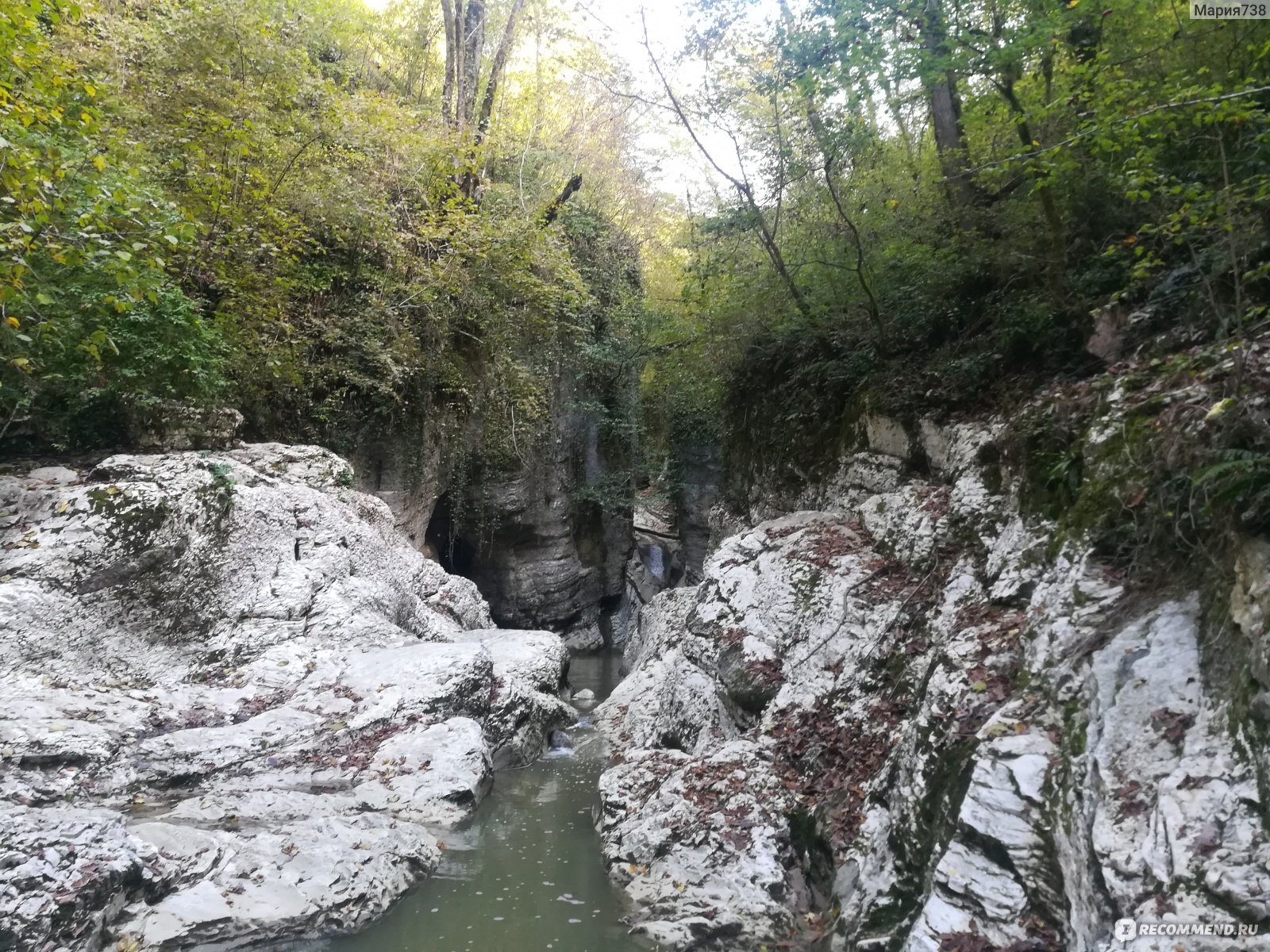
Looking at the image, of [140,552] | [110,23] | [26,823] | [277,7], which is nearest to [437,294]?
[277,7]

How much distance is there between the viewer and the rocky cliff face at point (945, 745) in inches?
126

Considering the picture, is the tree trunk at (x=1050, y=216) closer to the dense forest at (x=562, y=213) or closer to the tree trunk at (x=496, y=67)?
the dense forest at (x=562, y=213)

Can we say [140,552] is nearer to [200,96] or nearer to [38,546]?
[38,546]

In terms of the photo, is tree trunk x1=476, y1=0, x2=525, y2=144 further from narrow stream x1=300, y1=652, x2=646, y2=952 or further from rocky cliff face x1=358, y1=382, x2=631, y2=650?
narrow stream x1=300, y1=652, x2=646, y2=952

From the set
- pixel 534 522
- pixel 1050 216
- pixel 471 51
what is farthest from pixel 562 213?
pixel 1050 216

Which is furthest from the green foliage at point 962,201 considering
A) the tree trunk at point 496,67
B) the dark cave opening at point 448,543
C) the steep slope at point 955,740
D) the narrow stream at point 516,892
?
the dark cave opening at point 448,543

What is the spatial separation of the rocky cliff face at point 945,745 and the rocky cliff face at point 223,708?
2.03 meters

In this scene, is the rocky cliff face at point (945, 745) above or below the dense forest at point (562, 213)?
below

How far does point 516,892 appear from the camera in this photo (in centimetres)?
557

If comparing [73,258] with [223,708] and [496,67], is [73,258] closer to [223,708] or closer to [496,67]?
[223,708]

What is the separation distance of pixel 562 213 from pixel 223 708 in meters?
15.2

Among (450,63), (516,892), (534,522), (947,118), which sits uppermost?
(450,63)

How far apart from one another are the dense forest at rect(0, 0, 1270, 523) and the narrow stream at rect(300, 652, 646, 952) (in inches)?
202

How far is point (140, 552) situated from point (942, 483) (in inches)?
349
